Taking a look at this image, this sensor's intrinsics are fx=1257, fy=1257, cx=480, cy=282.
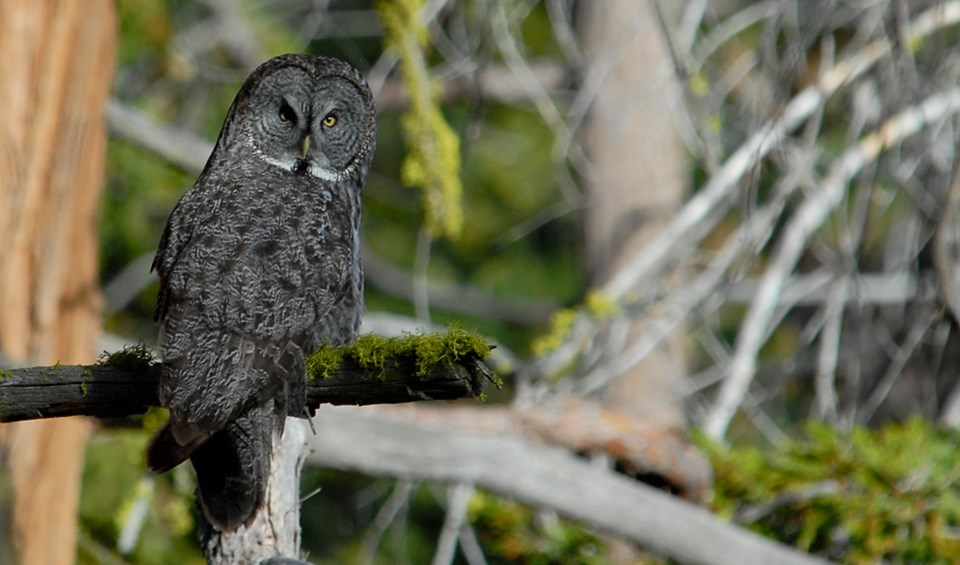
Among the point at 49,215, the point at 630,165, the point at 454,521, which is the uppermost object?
the point at 630,165

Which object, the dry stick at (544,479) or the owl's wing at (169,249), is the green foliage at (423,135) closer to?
the dry stick at (544,479)

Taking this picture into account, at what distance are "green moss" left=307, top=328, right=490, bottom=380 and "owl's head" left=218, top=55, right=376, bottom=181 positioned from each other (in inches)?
39.2

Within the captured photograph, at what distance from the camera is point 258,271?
2.90 m

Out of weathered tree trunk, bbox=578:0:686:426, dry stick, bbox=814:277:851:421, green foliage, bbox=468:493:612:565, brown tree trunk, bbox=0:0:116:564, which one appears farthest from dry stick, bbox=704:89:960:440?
brown tree trunk, bbox=0:0:116:564

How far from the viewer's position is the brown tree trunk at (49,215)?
14.3 ft

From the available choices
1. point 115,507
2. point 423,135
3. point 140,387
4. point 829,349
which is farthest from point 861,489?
point 115,507

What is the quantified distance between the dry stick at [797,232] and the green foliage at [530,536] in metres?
0.67

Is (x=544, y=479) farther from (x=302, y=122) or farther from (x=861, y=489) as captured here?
(x=302, y=122)

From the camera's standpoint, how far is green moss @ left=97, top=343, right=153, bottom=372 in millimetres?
2652

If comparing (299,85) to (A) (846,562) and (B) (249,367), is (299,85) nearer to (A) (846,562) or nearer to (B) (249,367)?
(B) (249,367)

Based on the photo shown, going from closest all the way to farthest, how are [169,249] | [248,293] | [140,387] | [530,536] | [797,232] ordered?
1. [140,387]
2. [248,293]
3. [169,249]
4. [530,536]
5. [797,232]

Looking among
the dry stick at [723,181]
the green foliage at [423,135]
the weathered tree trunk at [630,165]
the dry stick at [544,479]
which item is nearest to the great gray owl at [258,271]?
the green foliage at [423,135]

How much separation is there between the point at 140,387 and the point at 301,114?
3.48 ft

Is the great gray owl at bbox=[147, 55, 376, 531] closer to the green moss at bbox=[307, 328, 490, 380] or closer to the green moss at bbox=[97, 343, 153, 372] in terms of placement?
the green moss at bbox=[97, 343, 153, 372]
